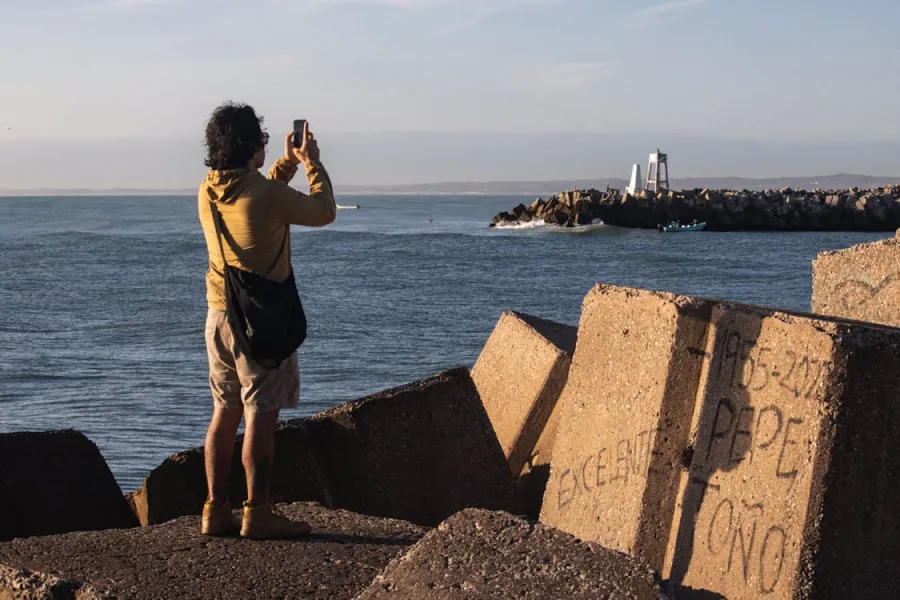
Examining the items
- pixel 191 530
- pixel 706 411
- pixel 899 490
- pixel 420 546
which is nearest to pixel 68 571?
pixel 191 530

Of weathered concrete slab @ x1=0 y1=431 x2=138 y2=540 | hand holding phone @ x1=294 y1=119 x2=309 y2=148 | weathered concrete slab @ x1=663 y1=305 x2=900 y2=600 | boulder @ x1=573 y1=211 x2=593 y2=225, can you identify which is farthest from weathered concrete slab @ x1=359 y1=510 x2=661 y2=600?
boulder @ x1=573 y1=211 x2=593 y2=225

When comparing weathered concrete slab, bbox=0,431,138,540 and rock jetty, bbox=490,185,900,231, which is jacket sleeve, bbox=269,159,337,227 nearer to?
weathered concrete slab, bbox=0,431,138,540

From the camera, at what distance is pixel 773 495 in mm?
3062

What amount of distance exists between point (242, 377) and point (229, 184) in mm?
579

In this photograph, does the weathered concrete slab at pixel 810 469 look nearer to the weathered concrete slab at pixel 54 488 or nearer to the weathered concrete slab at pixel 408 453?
the weathered concrete slab at pixel 408 453

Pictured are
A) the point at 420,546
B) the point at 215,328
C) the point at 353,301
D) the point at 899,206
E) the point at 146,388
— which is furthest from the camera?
the point at 899,206

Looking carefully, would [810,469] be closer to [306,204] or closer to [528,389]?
[306,204]

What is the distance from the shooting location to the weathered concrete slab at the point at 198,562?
3059 millimetres

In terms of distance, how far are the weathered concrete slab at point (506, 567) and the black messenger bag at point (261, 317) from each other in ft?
2.99

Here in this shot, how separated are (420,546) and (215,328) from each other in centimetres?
114

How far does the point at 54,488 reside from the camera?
4.22 metres

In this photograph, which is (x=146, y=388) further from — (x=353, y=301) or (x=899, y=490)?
(x=353, y=301)

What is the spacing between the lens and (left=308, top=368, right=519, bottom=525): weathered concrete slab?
4406 mm

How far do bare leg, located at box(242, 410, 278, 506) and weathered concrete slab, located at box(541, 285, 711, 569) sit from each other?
0.94 m
